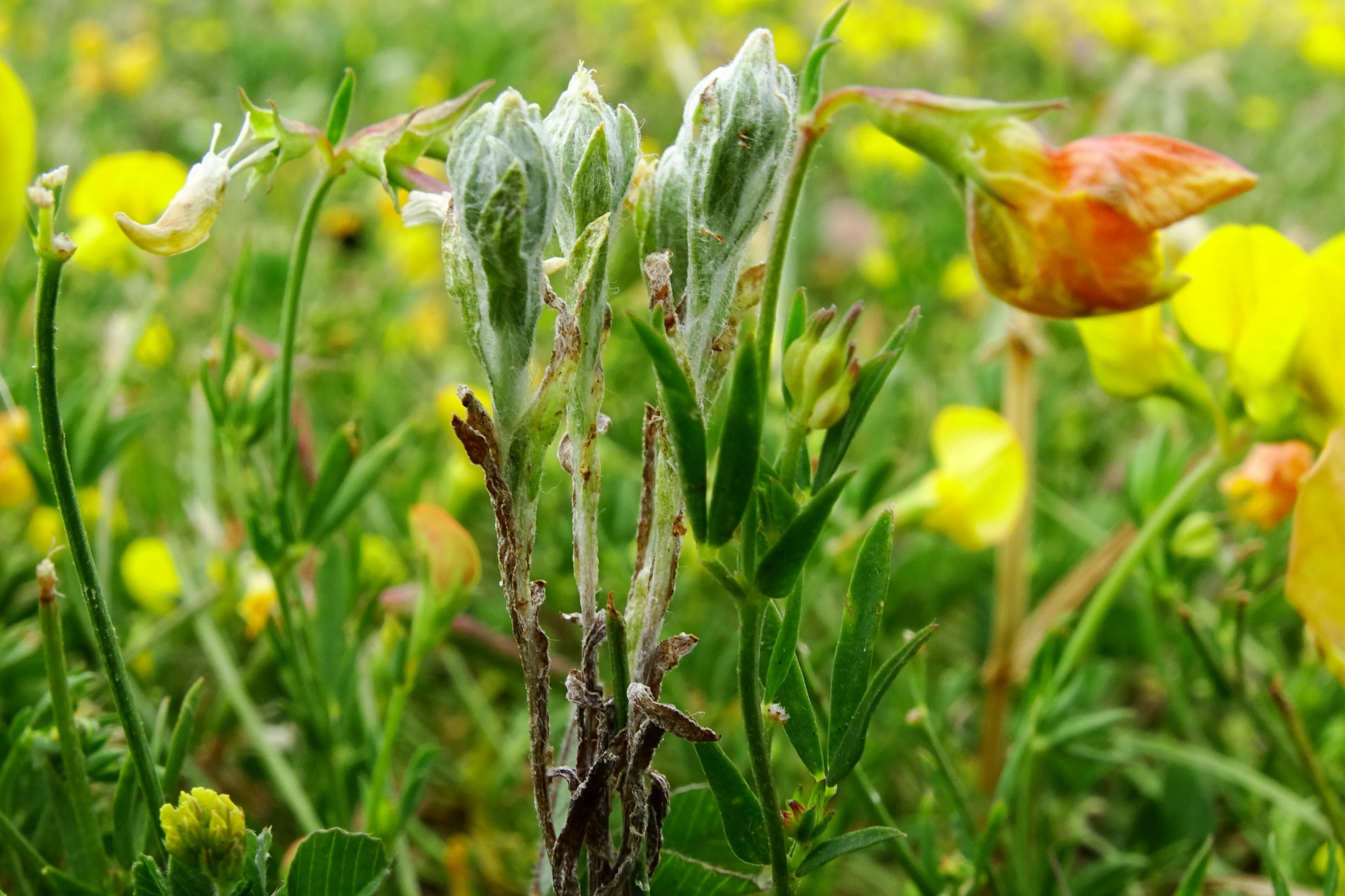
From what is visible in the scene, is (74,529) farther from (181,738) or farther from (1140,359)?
(1140,359)

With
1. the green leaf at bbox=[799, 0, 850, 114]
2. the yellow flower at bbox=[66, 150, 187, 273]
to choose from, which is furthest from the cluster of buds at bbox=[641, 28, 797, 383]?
the yellow flower at bbox=[66, 150, 187, 273]

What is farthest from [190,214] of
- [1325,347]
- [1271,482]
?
[1271,482]

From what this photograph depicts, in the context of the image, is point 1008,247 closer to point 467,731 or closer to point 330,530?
point 330,530

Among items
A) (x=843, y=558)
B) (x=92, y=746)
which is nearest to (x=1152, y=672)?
(x=843, y=558)

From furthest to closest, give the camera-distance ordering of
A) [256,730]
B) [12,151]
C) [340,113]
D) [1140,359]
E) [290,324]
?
[256,730] → [1140,359] → [290,324] → [340,113] → [12,151]

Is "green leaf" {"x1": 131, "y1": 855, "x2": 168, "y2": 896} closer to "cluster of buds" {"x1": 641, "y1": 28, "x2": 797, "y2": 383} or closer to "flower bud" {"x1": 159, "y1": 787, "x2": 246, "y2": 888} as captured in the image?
"flower bud" {"x1": 159, "y1": 787, "x2": 246, "y2": 888}

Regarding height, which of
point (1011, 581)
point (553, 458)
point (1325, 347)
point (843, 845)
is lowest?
point (1011, 581)
